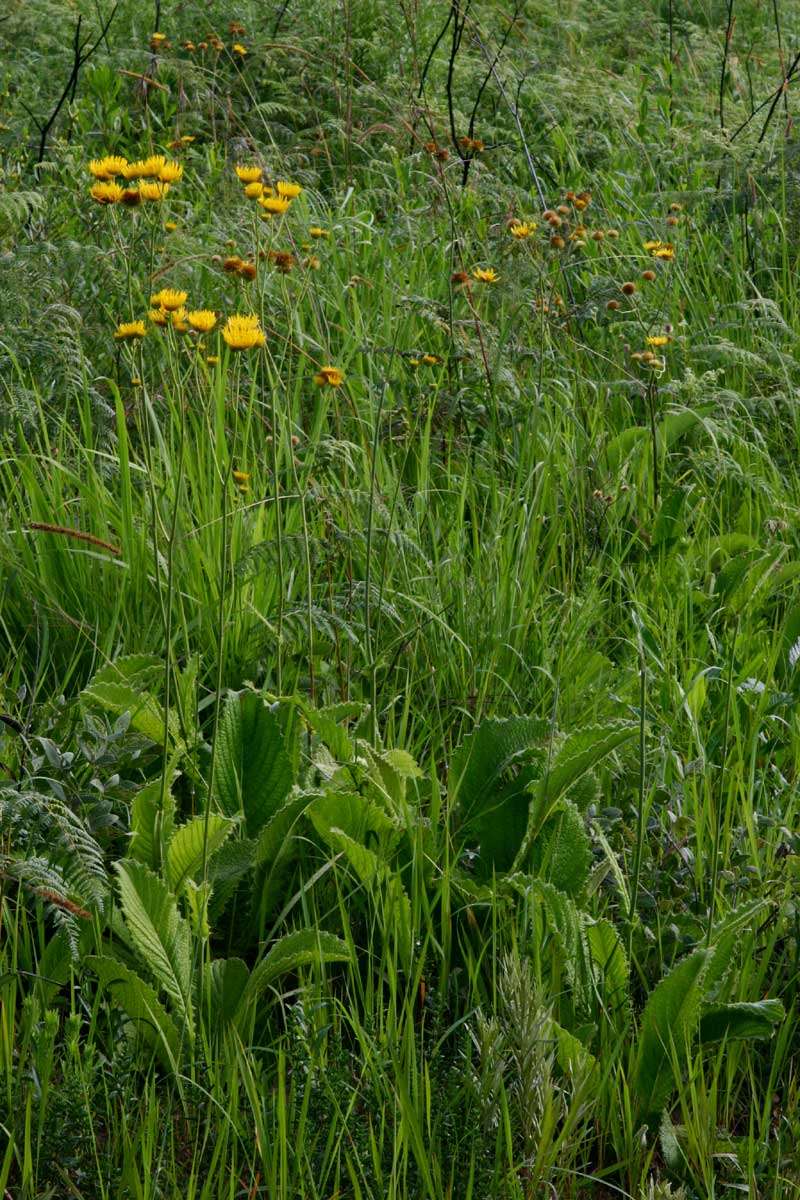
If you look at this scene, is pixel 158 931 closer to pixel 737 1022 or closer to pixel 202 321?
pixel 737 1022

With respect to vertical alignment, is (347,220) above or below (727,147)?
below

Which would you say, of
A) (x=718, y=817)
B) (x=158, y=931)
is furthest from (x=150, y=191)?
(x=718, y=817)

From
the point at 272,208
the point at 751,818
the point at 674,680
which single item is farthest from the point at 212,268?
the point at 751,818

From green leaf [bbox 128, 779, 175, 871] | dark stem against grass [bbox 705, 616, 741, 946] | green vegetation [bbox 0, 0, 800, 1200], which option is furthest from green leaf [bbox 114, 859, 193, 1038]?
dark stem against grass [bbox 705, 616, 741, 946]

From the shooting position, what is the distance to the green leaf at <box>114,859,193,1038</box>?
1558 millimetres

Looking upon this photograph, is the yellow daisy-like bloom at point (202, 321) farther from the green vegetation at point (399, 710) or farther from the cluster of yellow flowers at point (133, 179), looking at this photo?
the cluster of yellow flowers at point (133, 179)

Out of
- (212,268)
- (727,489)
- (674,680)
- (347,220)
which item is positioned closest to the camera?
(674,680)

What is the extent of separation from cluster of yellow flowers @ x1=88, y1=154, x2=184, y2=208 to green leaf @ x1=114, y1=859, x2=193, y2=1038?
3.43 feet

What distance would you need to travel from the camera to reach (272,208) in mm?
2230

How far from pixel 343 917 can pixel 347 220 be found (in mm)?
2546

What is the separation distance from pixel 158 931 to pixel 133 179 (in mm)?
1315

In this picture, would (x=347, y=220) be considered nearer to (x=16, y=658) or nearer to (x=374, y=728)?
(x=16, y=658)

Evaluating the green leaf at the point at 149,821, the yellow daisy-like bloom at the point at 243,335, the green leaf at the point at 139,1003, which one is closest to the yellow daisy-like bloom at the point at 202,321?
the yellow daisy-like bloom at the point at 243,335

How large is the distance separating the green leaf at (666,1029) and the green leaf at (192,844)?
1.88ft
